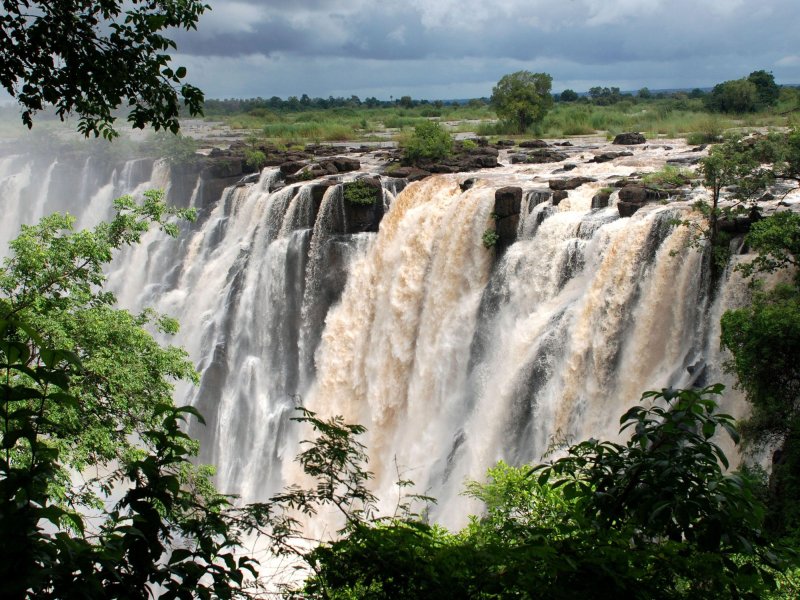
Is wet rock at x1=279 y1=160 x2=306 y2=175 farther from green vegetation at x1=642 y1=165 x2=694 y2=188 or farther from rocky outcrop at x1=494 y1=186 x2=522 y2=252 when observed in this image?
green vegetation at x1=642 y1=165 x2=694 y2=188

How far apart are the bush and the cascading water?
9.72ft

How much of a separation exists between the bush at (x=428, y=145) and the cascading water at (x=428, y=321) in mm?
2962

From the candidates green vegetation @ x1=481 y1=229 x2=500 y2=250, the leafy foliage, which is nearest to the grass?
green vegetation @ x1=481 y1=229 x2=500 y2=250

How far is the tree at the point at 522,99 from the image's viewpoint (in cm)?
3694

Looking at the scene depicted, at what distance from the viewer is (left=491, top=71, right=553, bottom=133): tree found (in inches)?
1454

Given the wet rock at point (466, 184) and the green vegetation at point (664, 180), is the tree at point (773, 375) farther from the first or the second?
the wet rock at point (466, 184)

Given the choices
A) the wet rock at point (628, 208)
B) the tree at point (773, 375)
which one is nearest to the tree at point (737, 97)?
the wet rock at point (628, 208)

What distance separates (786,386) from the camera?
11.0m

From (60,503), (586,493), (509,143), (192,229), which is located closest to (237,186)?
(192,229)

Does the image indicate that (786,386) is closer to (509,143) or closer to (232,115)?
(509,143)

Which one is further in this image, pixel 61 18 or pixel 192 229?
pixel 192 229

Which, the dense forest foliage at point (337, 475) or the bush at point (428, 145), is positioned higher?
the bush at point (428, 145)

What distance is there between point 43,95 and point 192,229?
21.2 m

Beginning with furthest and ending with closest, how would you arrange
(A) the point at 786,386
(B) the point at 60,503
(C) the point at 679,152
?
(C) the point at 679,152 < (A) the point at 786,386 < (B) the point at 60,503
